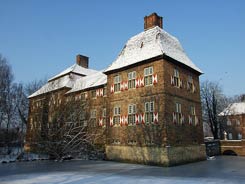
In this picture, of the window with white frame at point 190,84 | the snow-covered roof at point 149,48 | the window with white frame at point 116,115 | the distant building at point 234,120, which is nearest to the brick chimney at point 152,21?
the snow-covered roof at point 149,48

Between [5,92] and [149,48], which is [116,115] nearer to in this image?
[149,48]

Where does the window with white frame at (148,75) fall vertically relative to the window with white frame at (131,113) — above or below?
above

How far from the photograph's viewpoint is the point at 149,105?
19.9 meters

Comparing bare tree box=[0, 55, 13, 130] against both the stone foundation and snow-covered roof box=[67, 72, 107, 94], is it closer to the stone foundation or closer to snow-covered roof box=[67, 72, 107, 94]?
snow-covered roof box=[67, 72, 107, 94]

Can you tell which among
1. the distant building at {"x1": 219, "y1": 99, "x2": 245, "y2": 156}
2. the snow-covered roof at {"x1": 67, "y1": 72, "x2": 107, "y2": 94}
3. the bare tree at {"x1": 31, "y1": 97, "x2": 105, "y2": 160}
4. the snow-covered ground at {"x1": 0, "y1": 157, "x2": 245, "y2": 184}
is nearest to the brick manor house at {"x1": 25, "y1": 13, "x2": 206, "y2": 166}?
the bare tree at {"x1": 31, "y1": 97, "x2": 105, "y2": 160}

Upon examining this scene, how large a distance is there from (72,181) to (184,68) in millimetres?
15747

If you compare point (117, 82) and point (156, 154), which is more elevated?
point (117, 82)

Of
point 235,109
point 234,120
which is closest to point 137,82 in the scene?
point 235,109

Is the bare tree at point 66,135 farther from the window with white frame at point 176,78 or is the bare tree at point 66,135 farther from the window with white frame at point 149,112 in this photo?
the window with white frame at point 176,78

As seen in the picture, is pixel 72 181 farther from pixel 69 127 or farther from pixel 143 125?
pixel 69 127

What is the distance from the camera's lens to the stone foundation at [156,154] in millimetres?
17984

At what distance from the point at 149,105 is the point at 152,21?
980 cm

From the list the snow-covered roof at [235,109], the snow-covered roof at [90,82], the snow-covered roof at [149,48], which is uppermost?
the snow-covered roof at [149,48]

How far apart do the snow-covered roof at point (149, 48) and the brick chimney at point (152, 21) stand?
2.33 feet
